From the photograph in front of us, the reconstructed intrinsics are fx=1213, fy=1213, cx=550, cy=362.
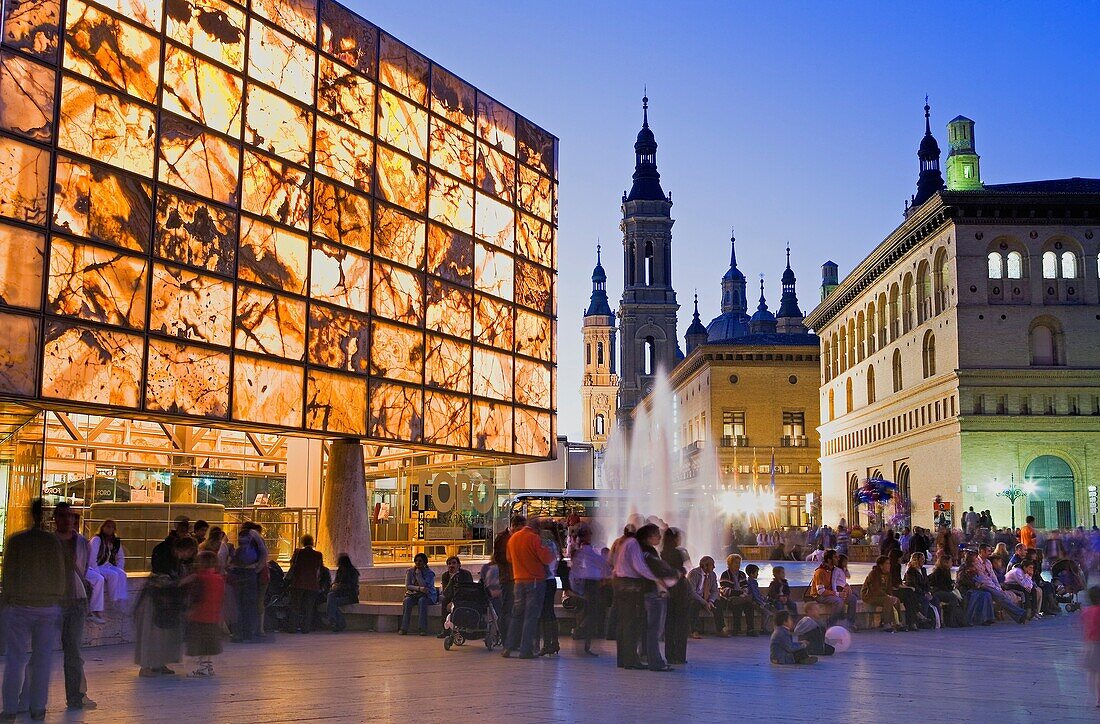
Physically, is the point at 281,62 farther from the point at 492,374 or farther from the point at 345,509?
the point at 492,374

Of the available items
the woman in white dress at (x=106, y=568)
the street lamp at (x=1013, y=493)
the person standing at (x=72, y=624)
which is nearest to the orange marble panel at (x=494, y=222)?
the woman in white dress at (x=106, y=568)

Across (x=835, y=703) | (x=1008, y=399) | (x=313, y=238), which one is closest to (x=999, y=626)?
(x=835, y=703)

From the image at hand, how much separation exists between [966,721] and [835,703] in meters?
1.35

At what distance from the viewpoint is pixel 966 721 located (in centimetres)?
1041

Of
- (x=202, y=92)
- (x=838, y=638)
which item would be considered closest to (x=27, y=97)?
(x=202, y=92)

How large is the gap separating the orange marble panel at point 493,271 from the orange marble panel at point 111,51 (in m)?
10.5

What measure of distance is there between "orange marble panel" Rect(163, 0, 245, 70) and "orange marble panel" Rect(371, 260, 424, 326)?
5.67 m

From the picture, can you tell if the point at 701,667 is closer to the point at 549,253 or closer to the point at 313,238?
the point at 313,238

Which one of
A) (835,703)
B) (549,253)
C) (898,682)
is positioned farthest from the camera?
(549,253)

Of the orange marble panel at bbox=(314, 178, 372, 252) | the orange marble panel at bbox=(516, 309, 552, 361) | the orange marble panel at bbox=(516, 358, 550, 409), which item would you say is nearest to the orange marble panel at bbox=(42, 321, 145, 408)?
the orange marble panel at bbox=(314, 178, 372, 252)

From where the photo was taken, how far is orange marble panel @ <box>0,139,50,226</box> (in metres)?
19.8

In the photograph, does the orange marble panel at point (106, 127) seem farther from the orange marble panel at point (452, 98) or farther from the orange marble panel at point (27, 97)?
the orange marble panel at point (452, 98)

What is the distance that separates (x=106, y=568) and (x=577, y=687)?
7238 mm

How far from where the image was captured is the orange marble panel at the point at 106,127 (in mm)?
20844
